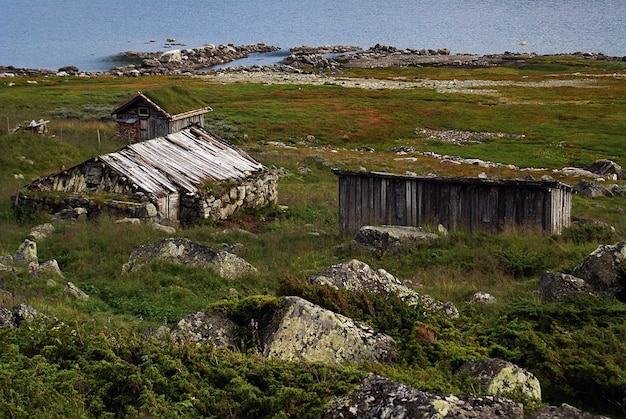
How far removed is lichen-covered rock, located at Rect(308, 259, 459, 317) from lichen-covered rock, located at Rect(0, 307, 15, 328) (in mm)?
4355

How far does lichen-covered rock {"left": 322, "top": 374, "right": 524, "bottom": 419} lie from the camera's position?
5988mm

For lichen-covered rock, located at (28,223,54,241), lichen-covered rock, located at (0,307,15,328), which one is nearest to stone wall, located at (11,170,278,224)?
lichen-covered rock, located at (28,223,54,241)

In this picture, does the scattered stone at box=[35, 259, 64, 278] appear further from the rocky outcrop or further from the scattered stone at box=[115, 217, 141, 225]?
the rocky outcrop

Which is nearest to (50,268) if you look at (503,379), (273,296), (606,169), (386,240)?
(273,296)

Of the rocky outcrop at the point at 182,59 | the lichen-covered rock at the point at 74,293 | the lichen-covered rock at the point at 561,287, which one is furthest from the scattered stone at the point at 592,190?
the rocky outcrop at the point at 182,59

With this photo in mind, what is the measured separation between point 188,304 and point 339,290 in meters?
3.87

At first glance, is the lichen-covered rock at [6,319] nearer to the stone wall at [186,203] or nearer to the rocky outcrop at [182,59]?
the stone wall at [186,203]

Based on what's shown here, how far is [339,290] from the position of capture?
1004 cm

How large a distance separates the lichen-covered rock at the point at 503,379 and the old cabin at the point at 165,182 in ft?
57.9

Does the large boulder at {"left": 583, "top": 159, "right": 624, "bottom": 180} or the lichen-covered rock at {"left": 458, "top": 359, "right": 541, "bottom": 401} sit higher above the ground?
the lichen-covered rock at {"left": 458, "top": 359, "right": 541, "bottom": 401}

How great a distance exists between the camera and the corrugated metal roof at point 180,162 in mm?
25484

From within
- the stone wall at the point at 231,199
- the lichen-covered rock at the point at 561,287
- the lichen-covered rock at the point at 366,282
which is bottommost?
the stone wall at the point at 231,199

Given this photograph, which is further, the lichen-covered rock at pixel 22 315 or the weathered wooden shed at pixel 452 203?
the weathered wooden shed at pixel 452 203

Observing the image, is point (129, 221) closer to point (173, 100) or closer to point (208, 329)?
point (208, 329)
